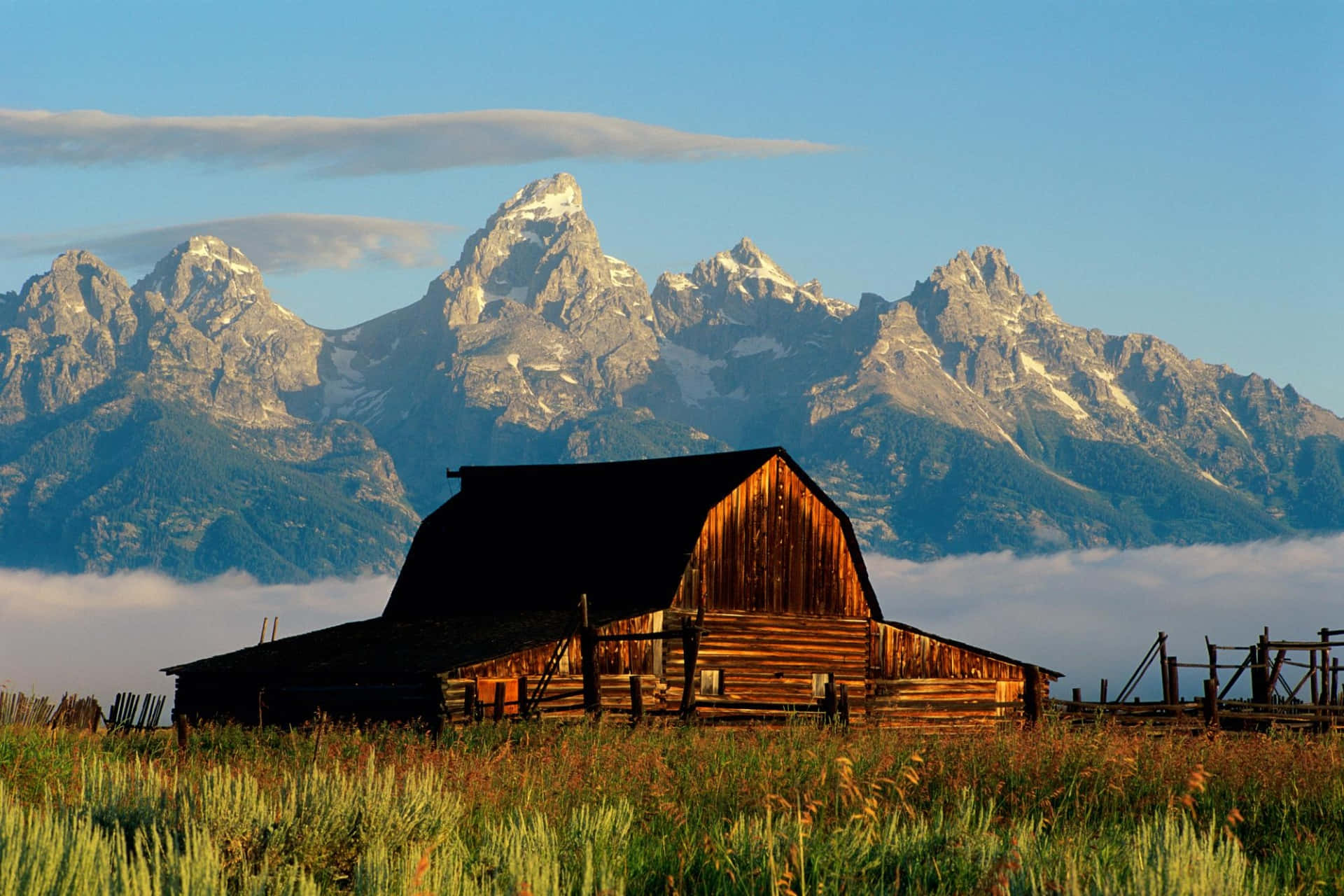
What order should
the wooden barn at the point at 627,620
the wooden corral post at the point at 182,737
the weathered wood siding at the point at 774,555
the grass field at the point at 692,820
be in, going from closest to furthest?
the grass field at the point at 692,820 → the wooden corral post at the point at 182,737 → the wooden barn at the point at 627,620 → the weathered wood siding at the point at 774,555

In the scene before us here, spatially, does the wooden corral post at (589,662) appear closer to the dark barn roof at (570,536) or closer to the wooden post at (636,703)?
the wooden post at (636,703)

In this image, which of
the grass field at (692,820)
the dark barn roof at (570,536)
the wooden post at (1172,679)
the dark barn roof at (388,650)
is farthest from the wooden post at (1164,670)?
the grass field at (692,820)

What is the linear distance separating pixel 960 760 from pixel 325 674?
24.2 meters

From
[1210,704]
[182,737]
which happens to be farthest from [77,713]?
[1210,704]

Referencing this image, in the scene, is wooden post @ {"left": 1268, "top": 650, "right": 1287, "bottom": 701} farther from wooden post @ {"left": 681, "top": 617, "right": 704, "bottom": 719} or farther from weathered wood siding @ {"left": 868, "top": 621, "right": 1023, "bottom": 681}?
wooden post @ {"left": 681, "top": 617, "right": 704, "bottom": 719}

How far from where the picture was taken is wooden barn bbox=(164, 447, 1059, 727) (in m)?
35.3

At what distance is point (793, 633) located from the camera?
40031 millimetres

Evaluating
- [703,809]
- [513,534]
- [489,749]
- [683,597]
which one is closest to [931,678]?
[683,597]

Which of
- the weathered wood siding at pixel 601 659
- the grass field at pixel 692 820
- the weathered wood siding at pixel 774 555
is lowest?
the grass field at pixel 692 820

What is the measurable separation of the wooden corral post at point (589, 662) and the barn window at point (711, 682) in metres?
10.2

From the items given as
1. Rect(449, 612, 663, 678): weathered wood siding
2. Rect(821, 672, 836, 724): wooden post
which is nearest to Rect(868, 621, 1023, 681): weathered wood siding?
Rect(449, 612, 663, 678): weathered wood siding

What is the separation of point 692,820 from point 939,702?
19675 millimetres

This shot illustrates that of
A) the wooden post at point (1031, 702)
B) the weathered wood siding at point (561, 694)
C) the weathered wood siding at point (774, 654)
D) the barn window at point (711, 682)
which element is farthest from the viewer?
the weathered wood siding at point (774, 654)

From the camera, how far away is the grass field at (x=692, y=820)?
8.77m
